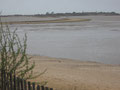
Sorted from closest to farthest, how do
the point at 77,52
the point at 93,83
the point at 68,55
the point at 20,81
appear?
the point at 20,81 → the point at 93,83 → the point at 68,55 → the point at 77,52

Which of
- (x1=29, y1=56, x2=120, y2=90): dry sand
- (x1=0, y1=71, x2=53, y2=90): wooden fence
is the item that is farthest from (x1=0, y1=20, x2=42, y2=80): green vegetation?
(x1=29, y1=56, x2=120, y2=90): dry sand

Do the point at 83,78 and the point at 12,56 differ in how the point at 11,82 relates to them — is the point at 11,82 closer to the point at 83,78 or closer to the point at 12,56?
the point at 12,56

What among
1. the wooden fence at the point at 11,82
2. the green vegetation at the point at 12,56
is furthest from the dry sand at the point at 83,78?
the wooden fence at the point at 11,82

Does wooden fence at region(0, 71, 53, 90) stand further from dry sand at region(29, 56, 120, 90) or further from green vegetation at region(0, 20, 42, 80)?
dry sand at region(29, 56, 120, 90)

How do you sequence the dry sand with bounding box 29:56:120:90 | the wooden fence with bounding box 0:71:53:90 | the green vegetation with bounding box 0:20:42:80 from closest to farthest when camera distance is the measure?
the wooden fence with bounding box 0:71:53:90 < the green vegetation with bounding box 0:20:42:80 < the dry sand with bounding box 29:56:120:90

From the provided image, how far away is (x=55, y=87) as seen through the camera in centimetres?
816

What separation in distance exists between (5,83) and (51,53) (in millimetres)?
11777

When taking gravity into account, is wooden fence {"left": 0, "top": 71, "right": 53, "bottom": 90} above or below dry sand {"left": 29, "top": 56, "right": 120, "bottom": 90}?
above

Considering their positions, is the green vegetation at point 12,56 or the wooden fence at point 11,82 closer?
the wooden fence at point 11,82

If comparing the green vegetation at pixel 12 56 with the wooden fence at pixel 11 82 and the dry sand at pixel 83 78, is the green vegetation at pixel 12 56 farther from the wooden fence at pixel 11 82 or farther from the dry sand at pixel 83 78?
the dry sand at pixel 83 78

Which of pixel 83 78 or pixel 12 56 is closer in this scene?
pixel 12 56

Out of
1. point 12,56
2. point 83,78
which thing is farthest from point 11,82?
point 83,78

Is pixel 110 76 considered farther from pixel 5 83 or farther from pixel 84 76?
pixel 5 83

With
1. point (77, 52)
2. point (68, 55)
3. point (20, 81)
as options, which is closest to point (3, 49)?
point (20, 81)
